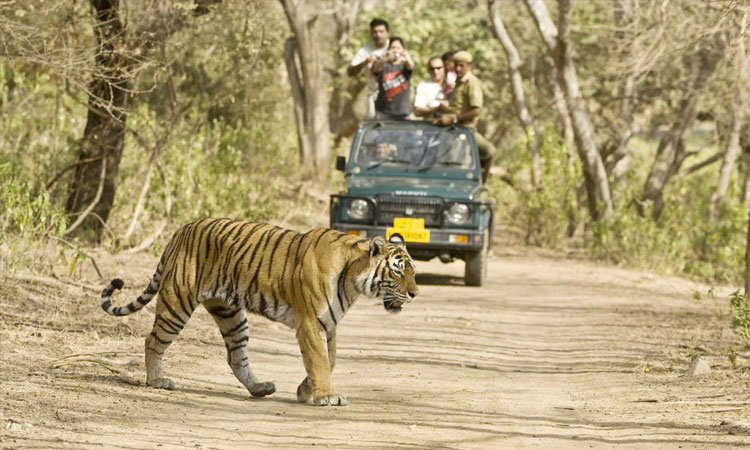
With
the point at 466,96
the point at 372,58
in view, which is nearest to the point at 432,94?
the point at 466,96

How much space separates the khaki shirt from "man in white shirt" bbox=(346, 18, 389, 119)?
3.47 ft

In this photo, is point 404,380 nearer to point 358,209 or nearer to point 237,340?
point 237,340

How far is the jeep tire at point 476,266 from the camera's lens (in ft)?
48.0

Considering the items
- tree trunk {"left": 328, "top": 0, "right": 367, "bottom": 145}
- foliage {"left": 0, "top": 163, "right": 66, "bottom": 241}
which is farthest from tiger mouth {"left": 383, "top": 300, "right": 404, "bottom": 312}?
tree trunk {"left": 328, "top": 0, "right": 367, "bottom": 145}

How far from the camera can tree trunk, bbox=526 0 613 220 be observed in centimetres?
1955

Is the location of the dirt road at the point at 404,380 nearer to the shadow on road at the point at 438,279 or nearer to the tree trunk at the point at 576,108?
the shadow on road at the point at 438,279

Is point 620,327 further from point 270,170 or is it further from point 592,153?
point 270,170

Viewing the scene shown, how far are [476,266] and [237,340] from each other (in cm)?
729

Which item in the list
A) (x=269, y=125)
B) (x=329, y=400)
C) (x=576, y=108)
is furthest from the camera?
(x=269, y=125)

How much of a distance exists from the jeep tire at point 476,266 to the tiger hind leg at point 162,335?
23.9 ft

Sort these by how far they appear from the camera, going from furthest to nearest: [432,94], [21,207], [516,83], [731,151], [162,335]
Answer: [516,83] → [731,151] → [432,94] → [21,207] → [162,335]

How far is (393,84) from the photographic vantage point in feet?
52.7

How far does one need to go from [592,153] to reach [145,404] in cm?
1393

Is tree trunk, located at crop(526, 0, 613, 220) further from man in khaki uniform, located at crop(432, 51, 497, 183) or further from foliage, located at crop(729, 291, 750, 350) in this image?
foliage, located at crop(729, 291, 750, 350)
